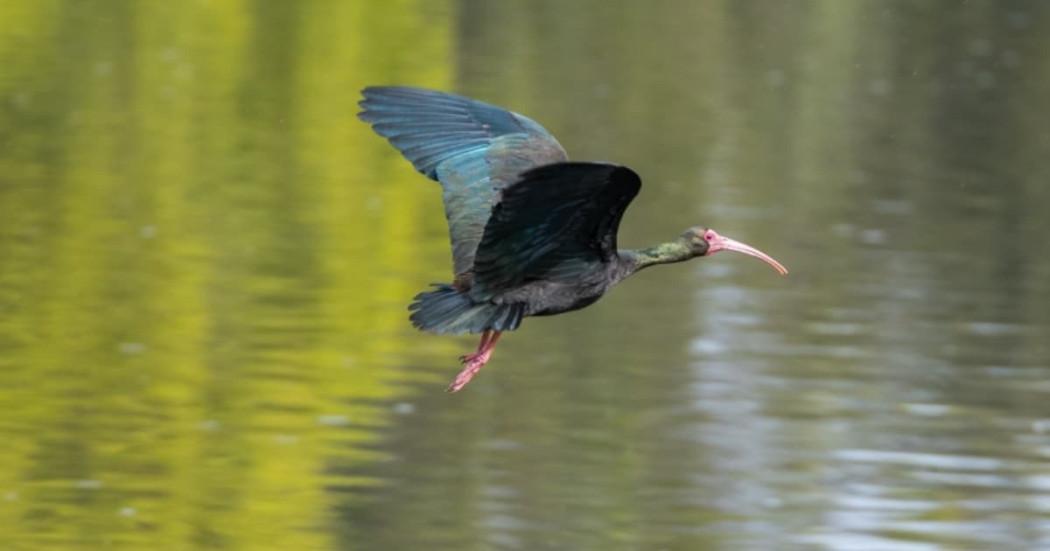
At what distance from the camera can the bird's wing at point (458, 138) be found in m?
7.76

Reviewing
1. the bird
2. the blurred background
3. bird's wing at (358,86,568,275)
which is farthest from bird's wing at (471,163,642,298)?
the blurred background

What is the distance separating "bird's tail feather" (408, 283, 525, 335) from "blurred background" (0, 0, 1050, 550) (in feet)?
14.2

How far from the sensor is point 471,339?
51.3 ft

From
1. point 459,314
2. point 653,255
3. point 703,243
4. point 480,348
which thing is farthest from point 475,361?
point 703,243

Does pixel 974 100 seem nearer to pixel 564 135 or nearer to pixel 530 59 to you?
pixel 530 59

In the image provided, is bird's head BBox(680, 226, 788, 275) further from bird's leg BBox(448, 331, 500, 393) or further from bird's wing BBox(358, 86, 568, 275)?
bird's leg BBox(448, 331, 500, 393)

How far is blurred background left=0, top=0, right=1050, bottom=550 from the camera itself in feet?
39.6

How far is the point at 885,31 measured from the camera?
37.4m

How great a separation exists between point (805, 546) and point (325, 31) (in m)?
18.7

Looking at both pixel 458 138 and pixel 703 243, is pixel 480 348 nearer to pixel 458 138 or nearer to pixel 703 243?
pixel 458 138

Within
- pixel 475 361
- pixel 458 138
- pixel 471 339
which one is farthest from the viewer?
Result: pixel 471 339

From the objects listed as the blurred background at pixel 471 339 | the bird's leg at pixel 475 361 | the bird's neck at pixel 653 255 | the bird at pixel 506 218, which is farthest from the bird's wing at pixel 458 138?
the blurred background at pixel 471 339

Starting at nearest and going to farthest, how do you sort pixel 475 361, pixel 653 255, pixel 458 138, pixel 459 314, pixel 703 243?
A: pixel 459 314
pixel 475 361
pixel 653 255
pixel 458 138
pixel 703 243

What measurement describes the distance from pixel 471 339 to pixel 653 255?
795 centimetres
